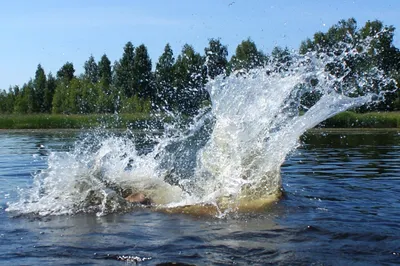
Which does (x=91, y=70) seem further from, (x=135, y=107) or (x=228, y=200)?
(x=228, y=200)

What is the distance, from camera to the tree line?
4956 centimetres

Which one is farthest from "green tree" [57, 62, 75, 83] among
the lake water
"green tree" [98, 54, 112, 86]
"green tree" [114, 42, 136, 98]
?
the lake water

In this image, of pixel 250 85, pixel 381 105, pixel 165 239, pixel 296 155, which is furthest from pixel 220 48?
pixel 165 239

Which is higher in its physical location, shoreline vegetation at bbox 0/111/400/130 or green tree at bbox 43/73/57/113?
green tree at bbox 43/73/57/113

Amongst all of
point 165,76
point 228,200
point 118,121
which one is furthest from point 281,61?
point 165,76

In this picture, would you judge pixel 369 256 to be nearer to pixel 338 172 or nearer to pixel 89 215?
pixel 89 215

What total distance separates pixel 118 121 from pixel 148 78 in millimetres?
18519

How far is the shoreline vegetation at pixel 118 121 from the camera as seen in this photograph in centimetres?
4619

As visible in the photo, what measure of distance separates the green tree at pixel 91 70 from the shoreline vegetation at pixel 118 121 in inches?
665

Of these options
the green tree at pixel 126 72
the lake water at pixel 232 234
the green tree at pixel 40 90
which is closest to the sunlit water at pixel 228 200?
the lake water at pixel 232 234

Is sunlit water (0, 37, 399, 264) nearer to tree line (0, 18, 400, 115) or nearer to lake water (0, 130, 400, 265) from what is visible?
lake water (0, 130, 400, 265)

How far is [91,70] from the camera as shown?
6900cm

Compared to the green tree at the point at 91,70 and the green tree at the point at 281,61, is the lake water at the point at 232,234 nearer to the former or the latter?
the green tree at the point at 281,61

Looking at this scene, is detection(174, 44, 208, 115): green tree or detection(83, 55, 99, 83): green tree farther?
detection(83, 55, 99, 83): green tree
